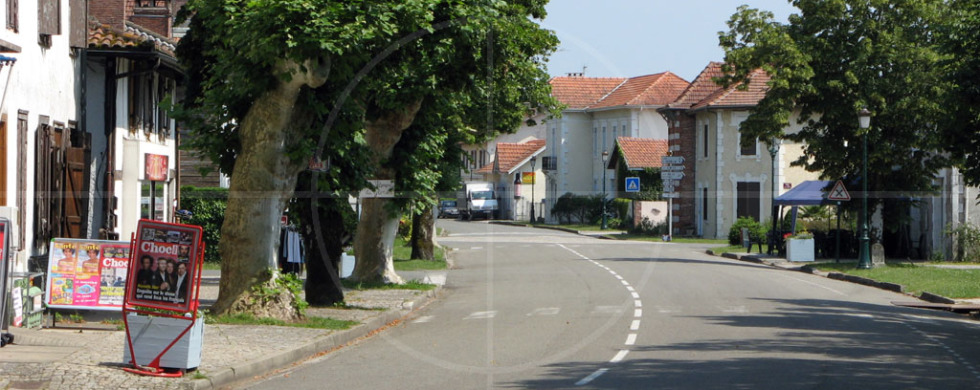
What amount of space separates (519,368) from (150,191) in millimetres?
15622

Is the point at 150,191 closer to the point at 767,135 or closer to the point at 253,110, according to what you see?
the point at 253,110

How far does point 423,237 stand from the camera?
34.9 metres

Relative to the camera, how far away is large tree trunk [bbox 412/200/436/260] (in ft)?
114

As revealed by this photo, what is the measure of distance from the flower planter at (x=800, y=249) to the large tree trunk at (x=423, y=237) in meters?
11.8

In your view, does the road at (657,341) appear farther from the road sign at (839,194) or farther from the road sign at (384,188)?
the road sign at (839,194)

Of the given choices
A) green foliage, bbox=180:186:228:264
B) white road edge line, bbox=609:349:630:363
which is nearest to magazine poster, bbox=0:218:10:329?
white road edge line, bbox=609:349:630:363

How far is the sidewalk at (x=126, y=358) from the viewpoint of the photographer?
10484 millimetres

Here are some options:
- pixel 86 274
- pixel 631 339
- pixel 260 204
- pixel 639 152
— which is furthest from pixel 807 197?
pixel 639 152

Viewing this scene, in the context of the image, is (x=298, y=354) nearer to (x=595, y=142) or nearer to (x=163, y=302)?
(x=163, y=302)

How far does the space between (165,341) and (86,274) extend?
3965mm

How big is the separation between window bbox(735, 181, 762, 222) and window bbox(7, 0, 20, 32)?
142 ft

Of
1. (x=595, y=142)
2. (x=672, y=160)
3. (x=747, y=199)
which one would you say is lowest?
(x=747, y=199)

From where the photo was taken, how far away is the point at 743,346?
14.1m

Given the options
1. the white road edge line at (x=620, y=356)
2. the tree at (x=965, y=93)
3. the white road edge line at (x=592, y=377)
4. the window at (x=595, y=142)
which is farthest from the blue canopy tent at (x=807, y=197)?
the window at (x=595, y=142)
